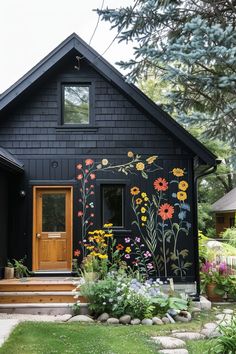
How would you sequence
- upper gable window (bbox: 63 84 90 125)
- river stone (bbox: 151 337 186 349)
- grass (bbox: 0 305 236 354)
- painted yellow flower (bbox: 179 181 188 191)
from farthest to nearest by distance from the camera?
1. upper gable window (bbox: 63 84 90 125)
2. painted yellow flower (bbox: 179 181 188 191)
3. river stone (bbox: 151 337 186 349)
4. grass (bbox: 0 305 236 354)

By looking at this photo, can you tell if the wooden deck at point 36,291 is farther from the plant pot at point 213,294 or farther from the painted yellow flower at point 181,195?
the plant pot at point 213,294

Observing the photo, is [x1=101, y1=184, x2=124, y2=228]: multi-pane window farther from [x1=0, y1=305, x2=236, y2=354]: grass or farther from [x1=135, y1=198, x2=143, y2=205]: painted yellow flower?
[x1=0, y1=305, x2=236, y2=354]: grass

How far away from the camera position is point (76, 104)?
33.9 feet

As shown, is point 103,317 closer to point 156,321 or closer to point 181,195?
Result: point 156,321

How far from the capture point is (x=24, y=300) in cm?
872

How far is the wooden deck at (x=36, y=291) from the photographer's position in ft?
28.6

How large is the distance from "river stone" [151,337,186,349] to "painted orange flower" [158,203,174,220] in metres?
3.71

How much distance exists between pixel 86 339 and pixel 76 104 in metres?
5.70

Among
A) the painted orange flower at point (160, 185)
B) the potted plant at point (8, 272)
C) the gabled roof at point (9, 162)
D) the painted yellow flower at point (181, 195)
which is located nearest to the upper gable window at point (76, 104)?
the gabled roof at point (9, 162)

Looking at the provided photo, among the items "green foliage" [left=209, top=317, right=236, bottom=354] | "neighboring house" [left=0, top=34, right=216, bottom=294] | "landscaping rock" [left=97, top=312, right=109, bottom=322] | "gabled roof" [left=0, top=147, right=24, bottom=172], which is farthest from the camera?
"neighboring house" [left=0, top=34, right=216, bottom=294]

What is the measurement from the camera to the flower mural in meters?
9.86

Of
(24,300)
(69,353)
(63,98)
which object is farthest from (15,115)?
(69,353)

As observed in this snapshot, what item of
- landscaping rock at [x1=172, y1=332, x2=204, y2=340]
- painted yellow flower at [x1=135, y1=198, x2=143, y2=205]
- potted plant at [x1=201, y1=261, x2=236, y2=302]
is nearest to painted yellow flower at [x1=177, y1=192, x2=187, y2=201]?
painted yellow flower at [x1=135, y1=198, x2=143, y2=205]

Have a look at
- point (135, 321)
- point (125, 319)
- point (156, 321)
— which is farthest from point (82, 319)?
point (156, 321)
